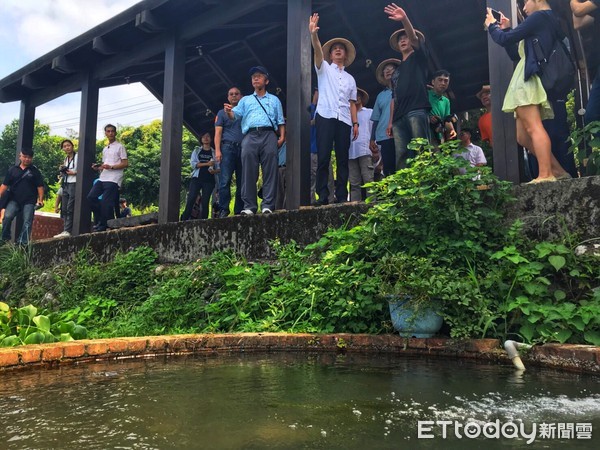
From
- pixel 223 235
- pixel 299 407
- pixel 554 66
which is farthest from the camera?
pixel 223 235

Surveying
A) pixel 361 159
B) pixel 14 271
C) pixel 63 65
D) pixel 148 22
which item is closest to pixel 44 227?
pixel 14 271

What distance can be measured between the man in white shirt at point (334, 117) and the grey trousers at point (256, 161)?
0.52 m

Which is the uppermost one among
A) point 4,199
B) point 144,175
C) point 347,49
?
point 144,175

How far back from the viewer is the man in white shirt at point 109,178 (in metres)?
6.42

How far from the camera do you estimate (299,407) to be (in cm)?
166

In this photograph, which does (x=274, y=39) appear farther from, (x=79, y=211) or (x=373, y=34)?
(x=79, y=211)

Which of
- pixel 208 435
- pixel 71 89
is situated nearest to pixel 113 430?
pixel 208 435

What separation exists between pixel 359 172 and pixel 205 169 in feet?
7.98

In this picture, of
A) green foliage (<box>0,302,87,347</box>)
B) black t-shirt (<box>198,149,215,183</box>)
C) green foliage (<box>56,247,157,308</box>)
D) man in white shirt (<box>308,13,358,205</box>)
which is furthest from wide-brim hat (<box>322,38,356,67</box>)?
green foliage (<box>0,302,87,347</box>)

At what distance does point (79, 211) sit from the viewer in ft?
22.5

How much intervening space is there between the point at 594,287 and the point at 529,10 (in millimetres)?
2162

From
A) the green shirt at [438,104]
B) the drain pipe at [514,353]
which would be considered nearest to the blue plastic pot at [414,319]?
the drain pipe at [514,353]

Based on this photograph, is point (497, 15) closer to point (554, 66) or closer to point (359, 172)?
point (554, 66)

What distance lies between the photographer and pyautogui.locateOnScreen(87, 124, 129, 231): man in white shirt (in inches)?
253
